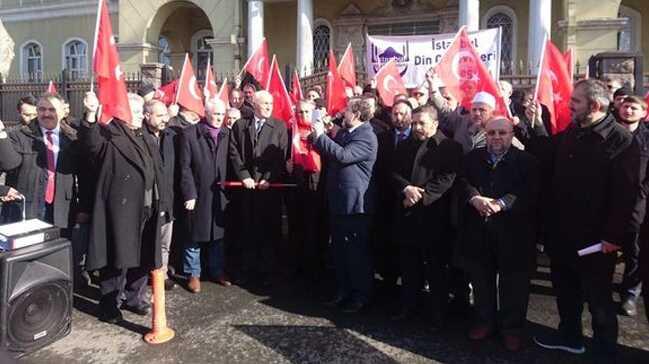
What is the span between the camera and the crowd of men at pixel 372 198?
3.67 metres

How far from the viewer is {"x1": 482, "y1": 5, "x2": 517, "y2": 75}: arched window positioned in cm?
1747

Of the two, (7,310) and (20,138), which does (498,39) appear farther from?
(7,310)

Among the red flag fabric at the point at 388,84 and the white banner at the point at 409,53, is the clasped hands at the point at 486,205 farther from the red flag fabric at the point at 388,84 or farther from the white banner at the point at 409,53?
the white banner at the point at 409,53

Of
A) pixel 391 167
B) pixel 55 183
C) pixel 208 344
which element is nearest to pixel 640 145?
pixel 391 167

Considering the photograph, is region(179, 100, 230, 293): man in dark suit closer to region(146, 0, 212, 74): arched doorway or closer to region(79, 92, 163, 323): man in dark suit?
region(79, 92, 163, 323): man in dark suit

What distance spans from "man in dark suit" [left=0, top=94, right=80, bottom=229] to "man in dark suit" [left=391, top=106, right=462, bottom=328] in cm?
294

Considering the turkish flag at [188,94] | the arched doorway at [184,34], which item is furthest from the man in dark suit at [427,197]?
the arched doorway at [184,34]

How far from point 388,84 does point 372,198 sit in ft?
8.78

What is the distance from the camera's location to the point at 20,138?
479 cm

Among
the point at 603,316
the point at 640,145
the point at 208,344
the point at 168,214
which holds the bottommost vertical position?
the point at 208,344

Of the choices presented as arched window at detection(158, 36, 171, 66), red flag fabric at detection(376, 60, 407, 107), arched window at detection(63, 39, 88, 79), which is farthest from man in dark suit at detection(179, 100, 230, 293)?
arched window at detection(63, 39, 88, 79)

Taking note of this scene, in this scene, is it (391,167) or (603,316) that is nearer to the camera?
(603,316)

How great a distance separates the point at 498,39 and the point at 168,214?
5.17 metres

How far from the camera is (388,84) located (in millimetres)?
6867
